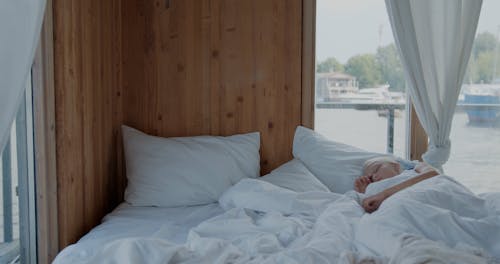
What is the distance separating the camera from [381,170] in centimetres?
214

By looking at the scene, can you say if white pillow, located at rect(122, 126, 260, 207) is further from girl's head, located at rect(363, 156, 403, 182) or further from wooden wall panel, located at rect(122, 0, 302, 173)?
girl's head, located at rect(363, 156, 403, 182)

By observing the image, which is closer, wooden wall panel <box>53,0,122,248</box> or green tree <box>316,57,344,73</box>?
wooden wall panel <box>53,0,122,248</box>

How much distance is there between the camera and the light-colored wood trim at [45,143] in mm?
1799

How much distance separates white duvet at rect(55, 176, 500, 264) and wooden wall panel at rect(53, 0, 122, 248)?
43 cm

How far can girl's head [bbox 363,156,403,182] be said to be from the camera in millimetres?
2125

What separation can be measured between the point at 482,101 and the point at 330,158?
0.93m

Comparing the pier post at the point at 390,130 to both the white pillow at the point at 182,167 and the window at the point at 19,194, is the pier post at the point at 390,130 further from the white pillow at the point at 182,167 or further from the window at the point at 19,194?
the window at the point at 19,194

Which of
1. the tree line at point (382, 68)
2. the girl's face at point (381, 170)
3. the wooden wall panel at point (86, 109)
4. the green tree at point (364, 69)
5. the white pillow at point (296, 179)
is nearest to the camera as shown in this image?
the wooden wall panel at point (86, 109)

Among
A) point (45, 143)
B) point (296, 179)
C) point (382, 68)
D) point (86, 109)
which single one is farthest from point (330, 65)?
point (45, 143)

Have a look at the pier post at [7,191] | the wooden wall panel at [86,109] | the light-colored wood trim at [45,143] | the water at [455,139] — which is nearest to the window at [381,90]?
the water at [455,139]

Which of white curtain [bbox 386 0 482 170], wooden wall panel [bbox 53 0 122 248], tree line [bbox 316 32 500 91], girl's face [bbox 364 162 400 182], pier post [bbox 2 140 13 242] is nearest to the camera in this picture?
pier post [bbox 2 140 13 242]

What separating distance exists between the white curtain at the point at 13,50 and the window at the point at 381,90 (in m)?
1.75

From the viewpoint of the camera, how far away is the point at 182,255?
1378mm

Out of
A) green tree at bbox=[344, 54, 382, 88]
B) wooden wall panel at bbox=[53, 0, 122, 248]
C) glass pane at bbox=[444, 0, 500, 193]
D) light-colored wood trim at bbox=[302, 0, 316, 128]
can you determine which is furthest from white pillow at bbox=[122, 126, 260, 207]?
glass pane at bbox=[444, 0, 500, 193]
